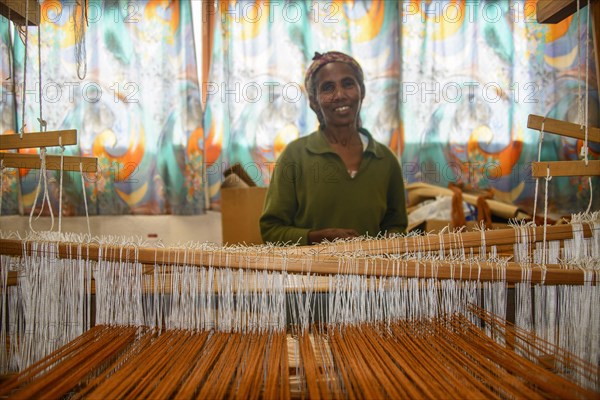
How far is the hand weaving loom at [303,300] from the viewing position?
31.8 inches

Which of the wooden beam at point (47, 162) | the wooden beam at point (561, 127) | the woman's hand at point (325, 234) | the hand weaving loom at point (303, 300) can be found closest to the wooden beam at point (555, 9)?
the wooden beam at point (561, 127)

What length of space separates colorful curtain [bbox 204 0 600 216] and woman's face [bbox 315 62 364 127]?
0.29 m

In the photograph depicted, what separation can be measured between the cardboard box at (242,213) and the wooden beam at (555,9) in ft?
3.14

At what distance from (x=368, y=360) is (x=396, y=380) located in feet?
0.23

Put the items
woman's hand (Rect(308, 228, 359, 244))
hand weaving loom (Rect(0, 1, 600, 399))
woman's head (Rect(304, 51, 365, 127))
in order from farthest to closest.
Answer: woman's head (Rect(304, 51, 365, 127)), woman's hand (Rect(308, 228, 359, 244)), hand weaving loom (Rect(0, 1, 600, 399))

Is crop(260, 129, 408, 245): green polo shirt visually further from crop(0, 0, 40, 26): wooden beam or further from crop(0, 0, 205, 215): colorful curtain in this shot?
crop(0, 0, 40, 26): wooden beam

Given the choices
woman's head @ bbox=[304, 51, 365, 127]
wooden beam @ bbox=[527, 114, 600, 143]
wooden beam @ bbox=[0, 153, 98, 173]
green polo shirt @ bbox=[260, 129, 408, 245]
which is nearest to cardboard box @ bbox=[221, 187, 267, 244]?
green polo shirt @ bbox=[260, 129, 408, 245]

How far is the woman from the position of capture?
4.79ft

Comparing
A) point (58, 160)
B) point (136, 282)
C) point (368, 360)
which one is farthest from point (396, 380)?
point (58, 160)

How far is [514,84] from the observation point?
6.16ft

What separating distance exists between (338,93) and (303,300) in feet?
2.61

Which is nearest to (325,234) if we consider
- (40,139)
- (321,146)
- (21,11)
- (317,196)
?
(317,196)

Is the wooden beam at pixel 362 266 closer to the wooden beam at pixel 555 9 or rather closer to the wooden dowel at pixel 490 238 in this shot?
the wooden dowel at pixel 490 238

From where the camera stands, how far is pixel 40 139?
93cm
